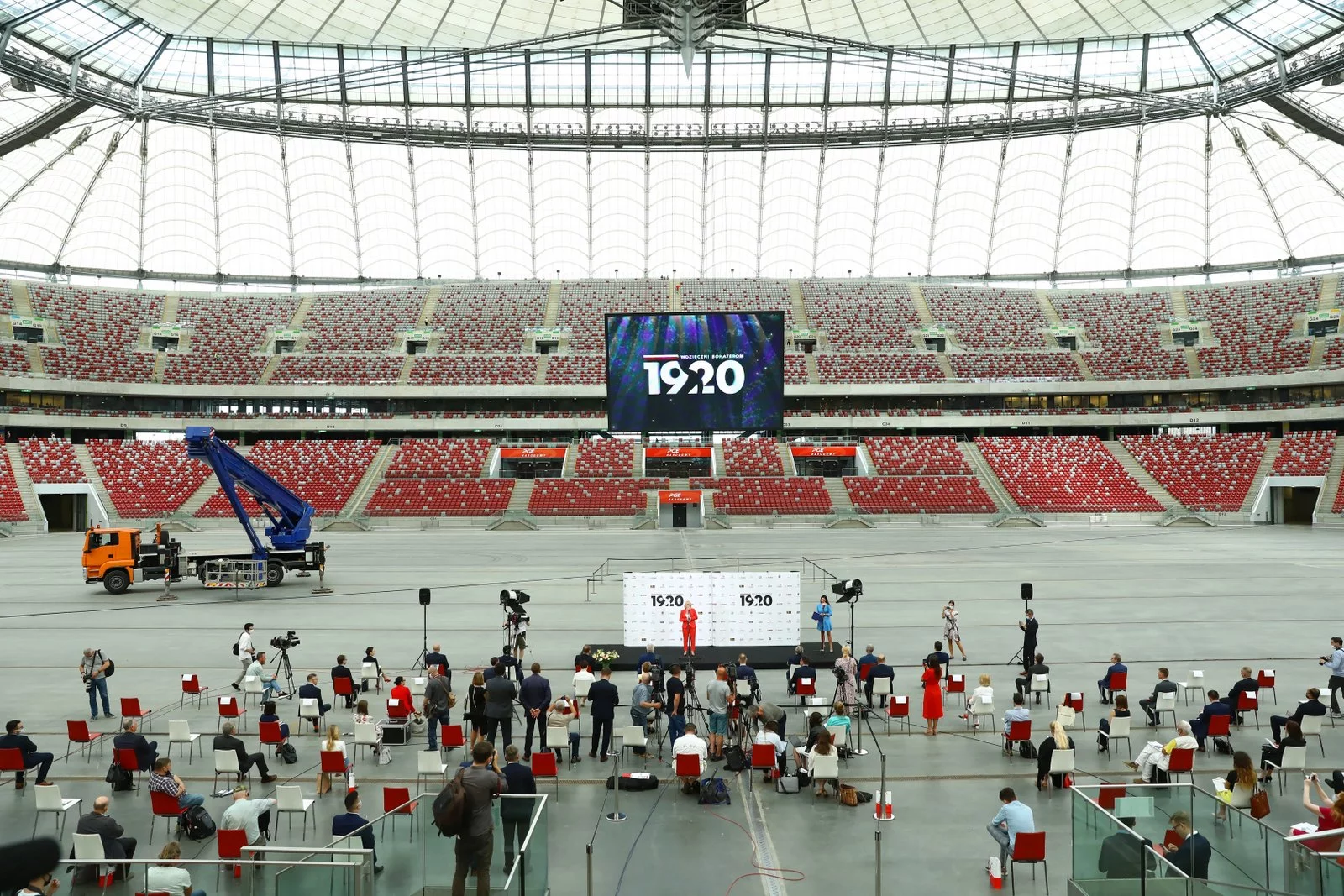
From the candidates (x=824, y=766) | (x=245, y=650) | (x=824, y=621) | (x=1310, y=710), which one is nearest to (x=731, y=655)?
(x=824, y=621)

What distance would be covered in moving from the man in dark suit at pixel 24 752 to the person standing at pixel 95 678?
373 cm

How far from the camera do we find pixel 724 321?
1242 inches

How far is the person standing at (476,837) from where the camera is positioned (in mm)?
8695

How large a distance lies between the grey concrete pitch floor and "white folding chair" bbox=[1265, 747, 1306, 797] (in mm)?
443

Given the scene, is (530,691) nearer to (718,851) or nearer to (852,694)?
(718,851)

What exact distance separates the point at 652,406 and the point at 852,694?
16.2 meters

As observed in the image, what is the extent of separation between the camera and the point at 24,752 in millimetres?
13352

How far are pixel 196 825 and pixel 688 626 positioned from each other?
1180cm

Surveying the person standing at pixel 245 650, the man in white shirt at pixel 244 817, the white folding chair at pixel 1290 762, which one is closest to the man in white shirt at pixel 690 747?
the man in white shirt at pixel 244 817

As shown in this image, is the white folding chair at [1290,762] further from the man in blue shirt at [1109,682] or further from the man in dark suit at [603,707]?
the man in dark suit at [603,707]

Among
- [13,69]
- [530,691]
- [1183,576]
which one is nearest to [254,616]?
[530,691]

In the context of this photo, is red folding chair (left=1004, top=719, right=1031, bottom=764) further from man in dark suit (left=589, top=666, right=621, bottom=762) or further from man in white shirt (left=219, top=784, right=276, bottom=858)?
man in white shirt (left=219, top=784, right=276, bottom=858)

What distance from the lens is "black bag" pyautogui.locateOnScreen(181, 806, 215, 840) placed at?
11.7 metres

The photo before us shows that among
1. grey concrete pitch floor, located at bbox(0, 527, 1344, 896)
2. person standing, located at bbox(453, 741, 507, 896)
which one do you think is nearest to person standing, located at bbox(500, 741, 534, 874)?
person standing, located at bbox(453, 741, 507, 896)
